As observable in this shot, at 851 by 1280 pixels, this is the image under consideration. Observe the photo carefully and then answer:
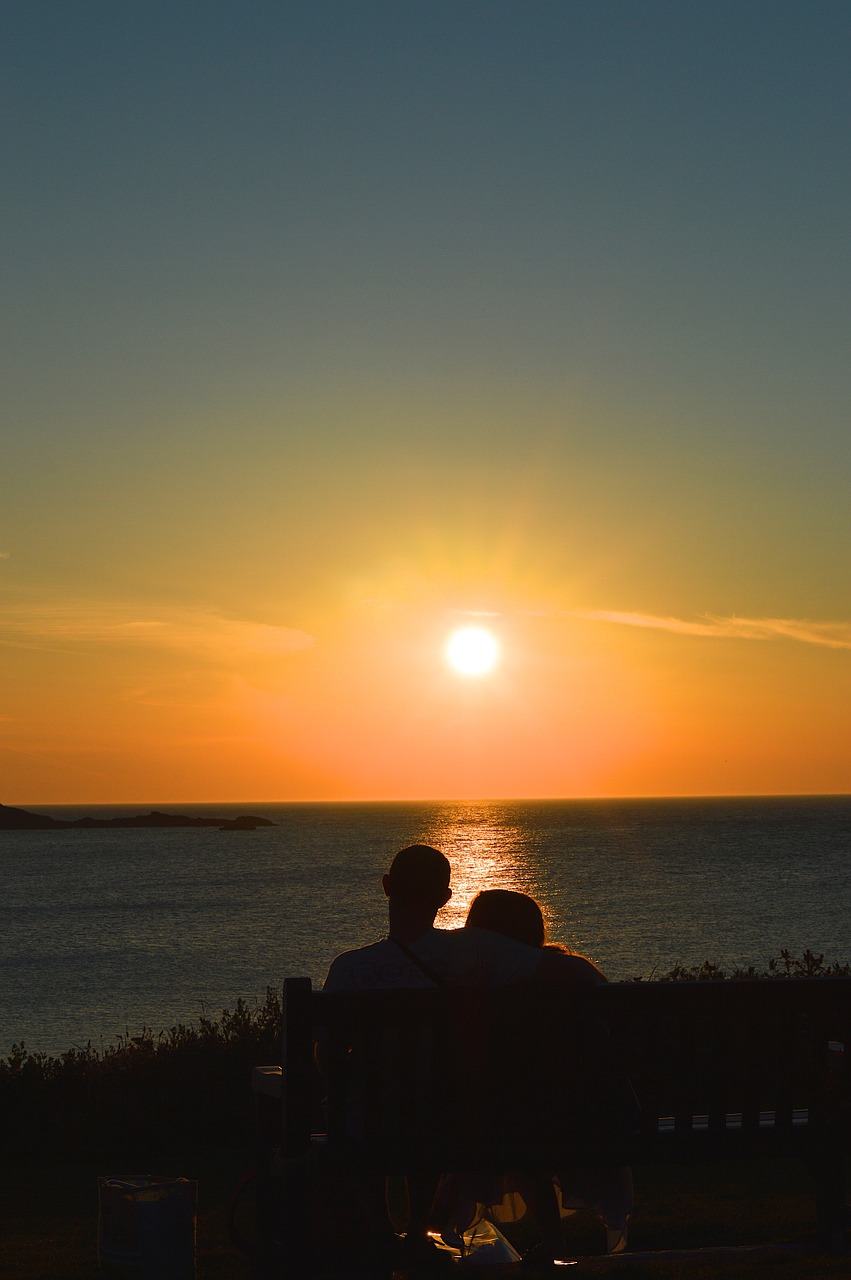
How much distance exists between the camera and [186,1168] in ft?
27.2

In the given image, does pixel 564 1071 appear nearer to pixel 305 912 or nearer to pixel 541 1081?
pixel 541 1081

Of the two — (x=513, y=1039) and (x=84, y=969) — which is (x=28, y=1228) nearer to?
(x=513, y=1039)

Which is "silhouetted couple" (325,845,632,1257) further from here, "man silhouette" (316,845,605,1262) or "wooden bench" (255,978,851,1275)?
"wooden bench" (255,978,851,1275)

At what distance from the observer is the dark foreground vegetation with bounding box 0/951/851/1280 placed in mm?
6102

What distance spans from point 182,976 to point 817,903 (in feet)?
120

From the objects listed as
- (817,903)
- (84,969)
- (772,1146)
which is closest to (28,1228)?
(772,1146)

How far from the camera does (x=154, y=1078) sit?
9.85 meters

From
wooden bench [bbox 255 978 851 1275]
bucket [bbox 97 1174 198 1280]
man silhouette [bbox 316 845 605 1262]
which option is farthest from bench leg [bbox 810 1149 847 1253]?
bucket [bbox 97 1174 198 1280]

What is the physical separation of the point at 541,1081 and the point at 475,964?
476 mm

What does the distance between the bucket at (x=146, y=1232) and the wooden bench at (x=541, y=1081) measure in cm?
68

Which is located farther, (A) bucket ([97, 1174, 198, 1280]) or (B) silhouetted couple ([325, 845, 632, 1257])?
(A) bucket ([97, 1174, 198, 1280])

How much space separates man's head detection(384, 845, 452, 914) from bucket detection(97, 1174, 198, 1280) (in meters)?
1.71

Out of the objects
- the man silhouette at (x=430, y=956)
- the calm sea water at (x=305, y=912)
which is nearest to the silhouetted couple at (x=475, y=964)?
the man silhouette at (x=430, y=956)

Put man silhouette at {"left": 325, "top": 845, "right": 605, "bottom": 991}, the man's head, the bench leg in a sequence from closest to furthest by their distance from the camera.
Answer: man silhouette at {"left": 325, "top": 845, "right": 605, "bottom": 991} < the man's head < the bench leg
